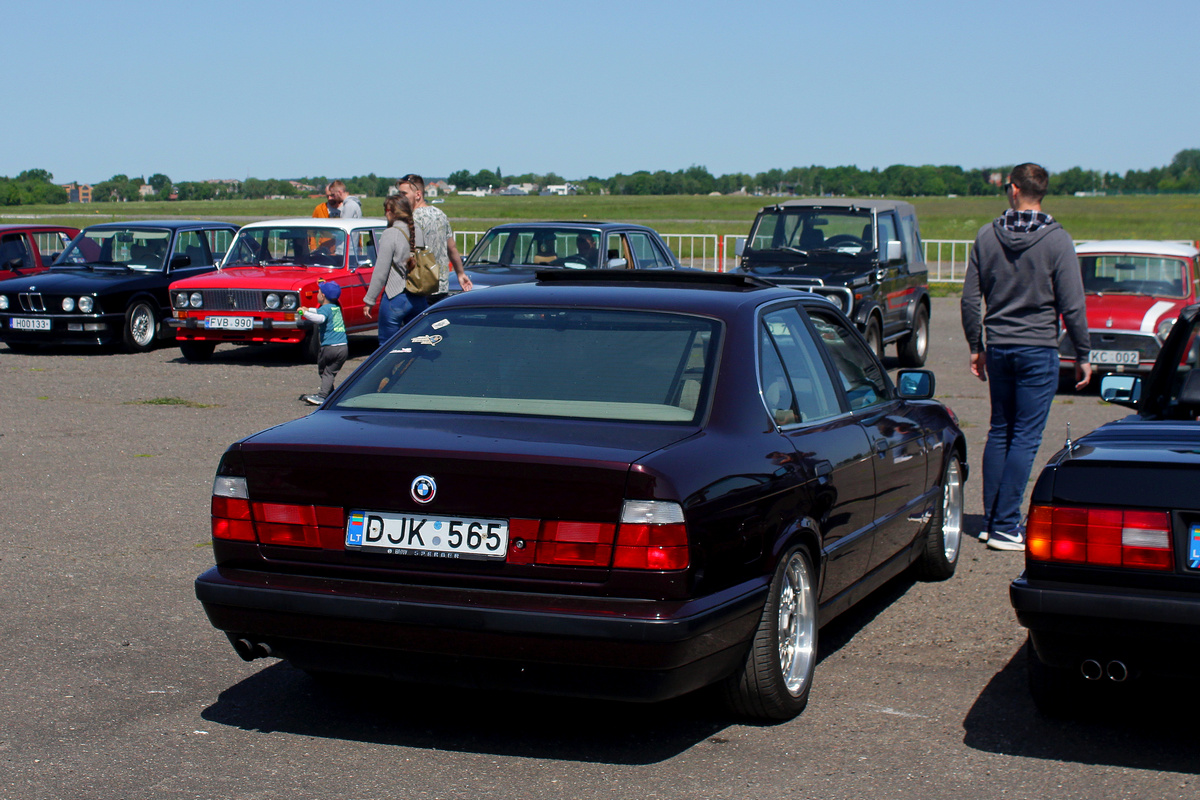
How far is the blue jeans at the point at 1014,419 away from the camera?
6797 mm

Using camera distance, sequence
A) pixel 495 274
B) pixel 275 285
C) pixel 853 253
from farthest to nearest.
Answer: pixel 853 253 < pixel 275 285 < pixel 495 274

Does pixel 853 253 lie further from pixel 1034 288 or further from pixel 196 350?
pixel 1034 288

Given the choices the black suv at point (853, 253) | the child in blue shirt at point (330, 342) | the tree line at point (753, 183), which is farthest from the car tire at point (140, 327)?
the tree line at point (753, 183)

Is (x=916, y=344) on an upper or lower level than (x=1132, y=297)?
lower

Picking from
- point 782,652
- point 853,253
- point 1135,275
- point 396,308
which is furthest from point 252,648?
point 1135,275

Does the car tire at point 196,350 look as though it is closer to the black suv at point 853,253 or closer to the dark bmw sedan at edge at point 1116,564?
the black suv at point 853,253

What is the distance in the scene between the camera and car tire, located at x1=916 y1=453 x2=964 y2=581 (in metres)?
6.20

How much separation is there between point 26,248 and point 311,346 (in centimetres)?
524

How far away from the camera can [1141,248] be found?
14.5 metres

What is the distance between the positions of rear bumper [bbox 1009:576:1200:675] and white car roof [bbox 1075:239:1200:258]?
455 inches

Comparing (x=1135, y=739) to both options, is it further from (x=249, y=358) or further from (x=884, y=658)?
(x=249, y=358)

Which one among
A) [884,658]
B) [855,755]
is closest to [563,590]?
[855,755]

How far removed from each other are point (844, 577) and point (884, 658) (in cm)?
47

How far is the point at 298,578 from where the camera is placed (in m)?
3.89
